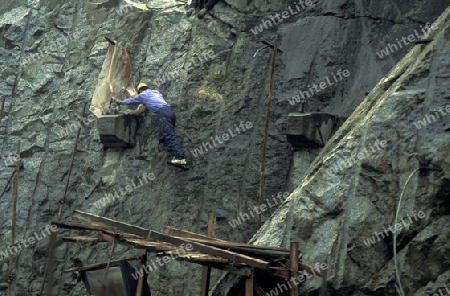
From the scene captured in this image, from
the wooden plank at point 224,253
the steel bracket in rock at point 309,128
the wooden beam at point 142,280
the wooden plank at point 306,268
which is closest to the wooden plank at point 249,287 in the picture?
→ the wooden plank at point 224,253

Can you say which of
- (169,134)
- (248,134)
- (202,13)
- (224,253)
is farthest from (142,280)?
(202,13)

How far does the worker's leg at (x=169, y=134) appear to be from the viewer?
13.8m

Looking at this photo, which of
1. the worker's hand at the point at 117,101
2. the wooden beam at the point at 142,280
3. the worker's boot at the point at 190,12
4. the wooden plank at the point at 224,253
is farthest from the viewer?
the worker's boot at the point at 190,12

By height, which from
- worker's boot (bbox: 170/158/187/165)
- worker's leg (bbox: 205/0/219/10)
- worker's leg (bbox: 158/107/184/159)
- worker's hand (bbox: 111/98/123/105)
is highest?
worker's leg (bbox: 205/0/219/10)

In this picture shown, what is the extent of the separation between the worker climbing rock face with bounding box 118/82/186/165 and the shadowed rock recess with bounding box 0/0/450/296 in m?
0.31

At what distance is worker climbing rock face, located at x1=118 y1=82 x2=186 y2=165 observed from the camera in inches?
544

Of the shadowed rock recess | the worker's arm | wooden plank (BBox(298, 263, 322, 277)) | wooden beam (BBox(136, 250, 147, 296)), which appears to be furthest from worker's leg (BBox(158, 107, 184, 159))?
wooden plank (BBox(298, 263, 322, 277))

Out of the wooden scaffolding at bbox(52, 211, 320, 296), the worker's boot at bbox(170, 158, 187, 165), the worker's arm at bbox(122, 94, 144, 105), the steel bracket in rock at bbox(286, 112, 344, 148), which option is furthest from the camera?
the worker's arm at bbox(122, 94, 144, 105)

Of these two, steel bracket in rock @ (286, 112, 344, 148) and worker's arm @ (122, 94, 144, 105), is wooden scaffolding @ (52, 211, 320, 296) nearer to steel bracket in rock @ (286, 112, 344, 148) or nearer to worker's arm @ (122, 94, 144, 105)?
steel bracket in rock @ (286, 112, 344, 148)

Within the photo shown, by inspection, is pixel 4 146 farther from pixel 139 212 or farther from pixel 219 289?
pixel 219 289

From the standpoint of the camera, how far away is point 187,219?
1366 centimetres

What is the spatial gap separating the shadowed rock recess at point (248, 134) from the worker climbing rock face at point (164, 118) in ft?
1.01

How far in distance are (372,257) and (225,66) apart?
18.4 ft

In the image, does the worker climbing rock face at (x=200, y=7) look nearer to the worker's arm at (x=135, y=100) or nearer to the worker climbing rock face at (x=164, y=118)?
the worker climbing rock face at (x=164, y=118)
